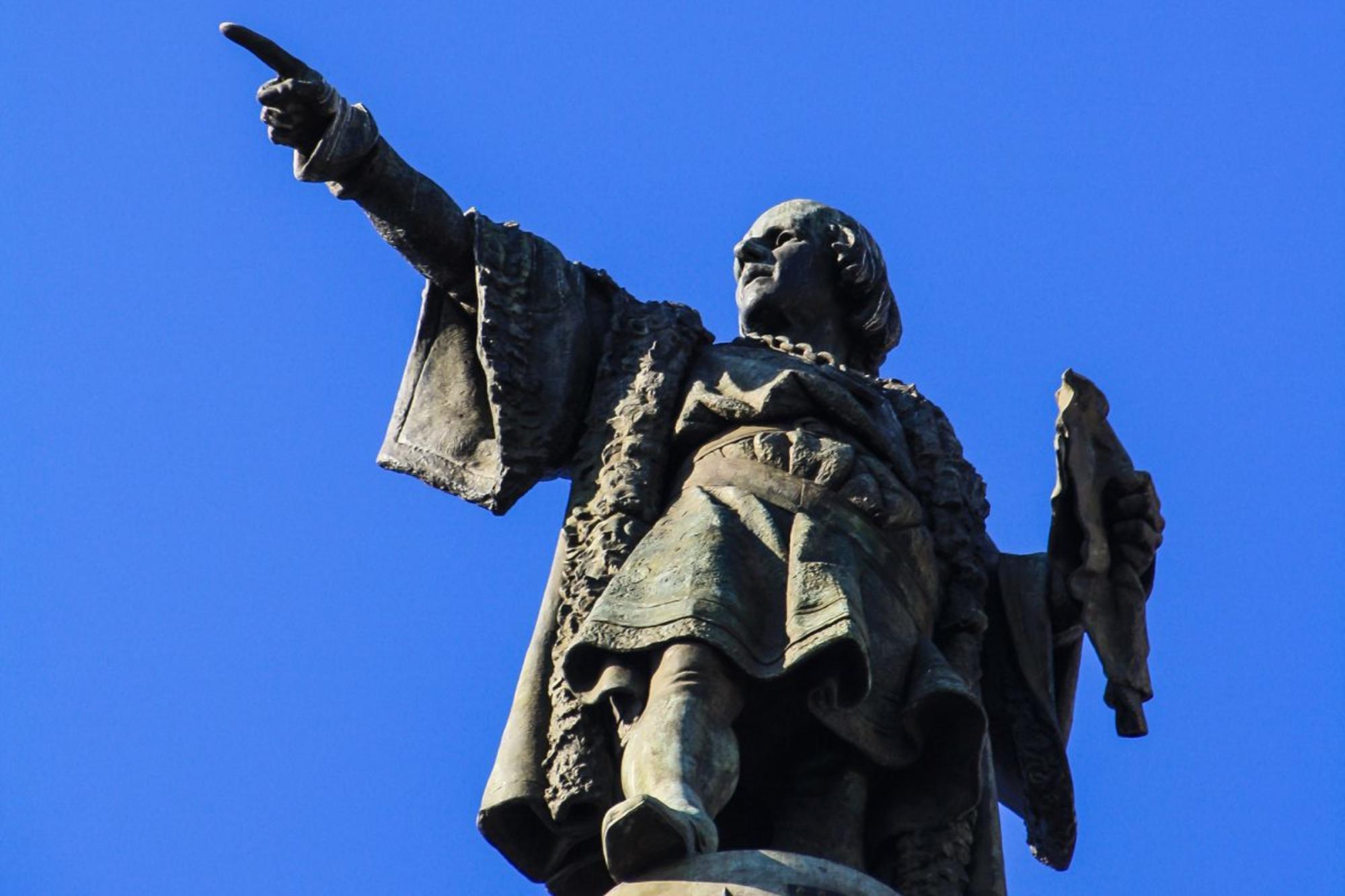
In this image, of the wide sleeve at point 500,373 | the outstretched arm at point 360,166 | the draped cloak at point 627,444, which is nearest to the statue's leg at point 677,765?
the draped cloak at point 627,444

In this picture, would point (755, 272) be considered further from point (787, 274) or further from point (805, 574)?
point (805, 574)

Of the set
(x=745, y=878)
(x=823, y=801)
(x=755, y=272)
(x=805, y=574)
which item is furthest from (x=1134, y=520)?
(x=745, y=878)

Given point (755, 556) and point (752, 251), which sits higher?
point (752, 251)

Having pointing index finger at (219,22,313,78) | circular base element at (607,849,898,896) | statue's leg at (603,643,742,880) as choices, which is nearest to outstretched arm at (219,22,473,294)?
pointing index finger at (219,22,313,78)

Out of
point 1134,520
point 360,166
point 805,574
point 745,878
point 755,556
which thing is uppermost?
point 360,166

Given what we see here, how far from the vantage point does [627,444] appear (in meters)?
12.9

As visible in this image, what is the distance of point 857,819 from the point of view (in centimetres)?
1205

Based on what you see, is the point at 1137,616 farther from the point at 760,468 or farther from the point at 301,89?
the point at 301,89

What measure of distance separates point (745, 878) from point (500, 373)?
9.83ft

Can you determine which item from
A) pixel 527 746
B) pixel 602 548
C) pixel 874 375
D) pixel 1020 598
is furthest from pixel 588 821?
pixel 874 375

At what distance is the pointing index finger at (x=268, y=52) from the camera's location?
12.5 m

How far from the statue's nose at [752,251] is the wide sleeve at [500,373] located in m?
0.87

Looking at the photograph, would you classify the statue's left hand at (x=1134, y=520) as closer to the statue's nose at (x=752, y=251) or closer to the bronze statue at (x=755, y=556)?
the bronze statue at (x=755, y=556)

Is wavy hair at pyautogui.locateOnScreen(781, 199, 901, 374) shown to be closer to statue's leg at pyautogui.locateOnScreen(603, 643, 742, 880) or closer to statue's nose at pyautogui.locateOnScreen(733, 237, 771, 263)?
statue's nose at pyautogui.locateOnScreen(733, 237, 771, 263)
